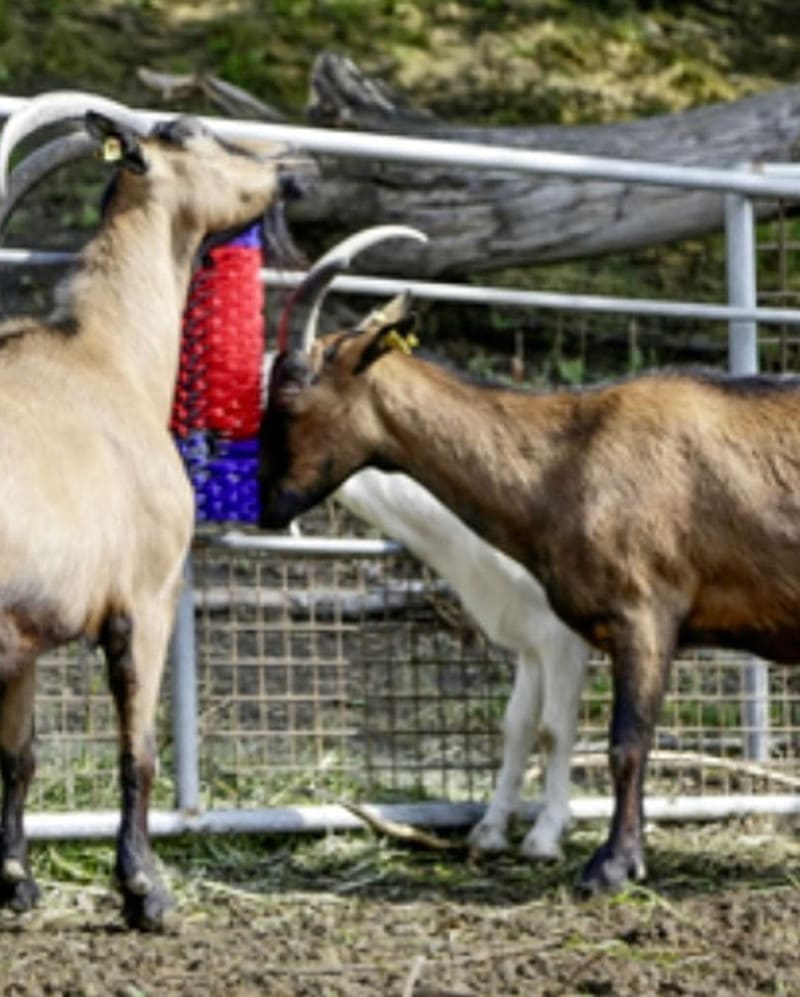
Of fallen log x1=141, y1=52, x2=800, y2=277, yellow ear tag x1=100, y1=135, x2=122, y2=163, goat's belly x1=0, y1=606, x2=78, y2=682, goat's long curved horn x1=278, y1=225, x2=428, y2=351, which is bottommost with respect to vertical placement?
goat's belly x1=0, y1=606, x2=78, y2=682

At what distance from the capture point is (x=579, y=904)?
706 cm

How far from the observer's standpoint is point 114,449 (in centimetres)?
659

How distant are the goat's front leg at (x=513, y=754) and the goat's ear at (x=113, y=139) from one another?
2.08m

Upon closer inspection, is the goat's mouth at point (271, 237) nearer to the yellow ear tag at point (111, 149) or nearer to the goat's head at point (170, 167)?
the goat's head at point (170, 167)

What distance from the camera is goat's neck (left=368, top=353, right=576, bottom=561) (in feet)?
24.5

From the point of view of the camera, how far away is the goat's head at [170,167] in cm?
711

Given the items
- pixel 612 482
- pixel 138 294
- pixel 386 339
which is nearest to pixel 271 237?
pixel 386 339

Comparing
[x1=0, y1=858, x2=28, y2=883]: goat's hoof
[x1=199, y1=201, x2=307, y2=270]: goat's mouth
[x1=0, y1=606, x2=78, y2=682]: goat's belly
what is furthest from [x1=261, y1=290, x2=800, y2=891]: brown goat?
[x1=0, y1=606, x2=78, y2=682]: goat's belly

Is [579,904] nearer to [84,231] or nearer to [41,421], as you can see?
[41,421]

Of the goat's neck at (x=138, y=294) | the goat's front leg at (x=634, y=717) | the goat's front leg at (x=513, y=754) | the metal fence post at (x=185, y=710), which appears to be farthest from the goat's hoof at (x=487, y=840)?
the goat's neck at (x=138, y=294)

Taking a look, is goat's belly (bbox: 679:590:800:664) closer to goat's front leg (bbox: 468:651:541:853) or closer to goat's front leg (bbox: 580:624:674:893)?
goat's front leg (bbox: 580:624:674:893)

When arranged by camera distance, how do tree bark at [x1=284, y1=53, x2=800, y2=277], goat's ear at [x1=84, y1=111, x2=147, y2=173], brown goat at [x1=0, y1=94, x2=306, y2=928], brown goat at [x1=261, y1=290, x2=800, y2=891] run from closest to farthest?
brown goat at [x1=0, y1=94, x2=306, y2=928], goat's ear at [x1=84, y1=111, x2=147, y2=173], brown goat at [x1=261, y1=290, x2=800, y2=891], tree bark at [x1=284, y1=53, x2=800, y2=277]

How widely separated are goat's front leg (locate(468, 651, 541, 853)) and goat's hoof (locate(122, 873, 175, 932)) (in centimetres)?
147

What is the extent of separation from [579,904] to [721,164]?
5342 millimetres
